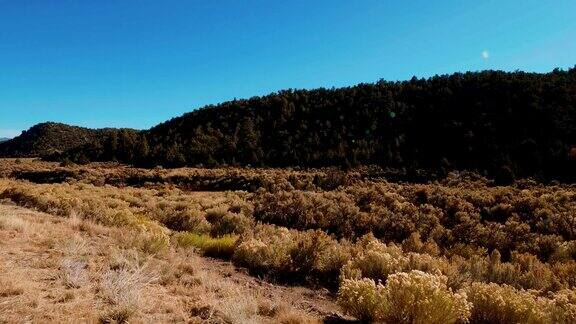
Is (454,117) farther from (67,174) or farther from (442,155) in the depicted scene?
(67,174)

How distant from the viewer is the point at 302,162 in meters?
63.1

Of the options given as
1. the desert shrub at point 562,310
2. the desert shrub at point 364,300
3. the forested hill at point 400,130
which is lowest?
the desert shrub at point 562,310

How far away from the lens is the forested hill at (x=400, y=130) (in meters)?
55.0

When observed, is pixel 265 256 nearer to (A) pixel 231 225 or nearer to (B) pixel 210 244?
(B) pixel 210 244

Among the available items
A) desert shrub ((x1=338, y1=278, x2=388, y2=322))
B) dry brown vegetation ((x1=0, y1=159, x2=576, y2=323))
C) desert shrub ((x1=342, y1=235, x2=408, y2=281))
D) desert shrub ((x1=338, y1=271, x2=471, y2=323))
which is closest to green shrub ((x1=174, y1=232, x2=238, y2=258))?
dry brown vegetation ((x1=0, y1=159, x2=576, y2=323))

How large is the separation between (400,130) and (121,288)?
65653 millimetres

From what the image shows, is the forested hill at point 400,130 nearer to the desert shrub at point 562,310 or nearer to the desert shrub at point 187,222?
the desert shrub at point 187,222

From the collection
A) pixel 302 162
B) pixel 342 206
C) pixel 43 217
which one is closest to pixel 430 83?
pixel 302 162

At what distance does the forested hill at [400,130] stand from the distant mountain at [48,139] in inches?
1423

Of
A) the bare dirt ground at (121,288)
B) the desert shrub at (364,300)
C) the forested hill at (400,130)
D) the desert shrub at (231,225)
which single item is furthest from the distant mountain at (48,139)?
the desert shrub at (364,300)

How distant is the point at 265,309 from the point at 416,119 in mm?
67762

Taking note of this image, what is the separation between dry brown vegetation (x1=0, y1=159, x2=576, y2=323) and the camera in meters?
6.22

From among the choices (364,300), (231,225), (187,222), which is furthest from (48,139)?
(364,300)

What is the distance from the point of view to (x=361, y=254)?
9.76 meters
